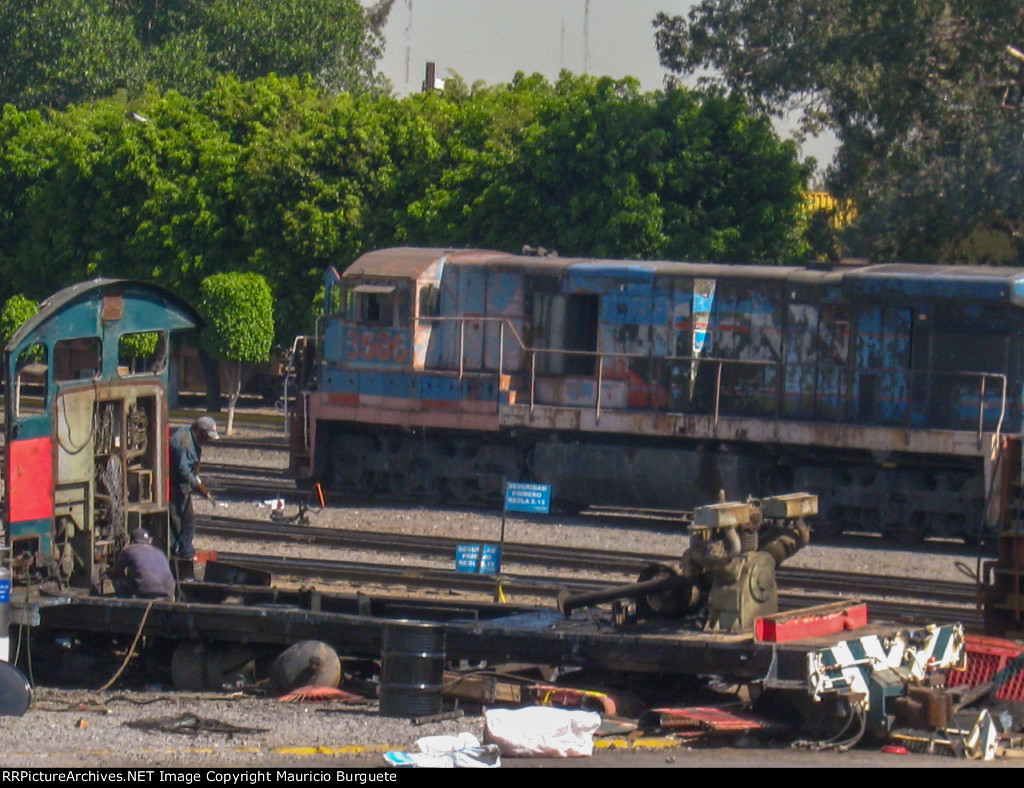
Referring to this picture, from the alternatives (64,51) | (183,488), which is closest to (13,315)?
(183,488)

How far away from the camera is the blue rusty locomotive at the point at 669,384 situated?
1739cm


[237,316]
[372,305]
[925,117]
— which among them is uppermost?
[925,117]

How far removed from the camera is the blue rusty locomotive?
57.1 ft

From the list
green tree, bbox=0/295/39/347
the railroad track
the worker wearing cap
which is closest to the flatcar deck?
the worker wearing cap

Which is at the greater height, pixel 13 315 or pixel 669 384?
pixel 13 315

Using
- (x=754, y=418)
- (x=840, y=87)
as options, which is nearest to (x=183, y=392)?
(x=840, y=87)

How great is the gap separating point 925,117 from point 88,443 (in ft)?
64.5

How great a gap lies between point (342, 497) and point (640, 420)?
4419 mm

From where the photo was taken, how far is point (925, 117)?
2608 centimetres

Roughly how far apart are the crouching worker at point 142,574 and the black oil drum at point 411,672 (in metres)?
2.09

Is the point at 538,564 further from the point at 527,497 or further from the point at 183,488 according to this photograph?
the point at 183,488

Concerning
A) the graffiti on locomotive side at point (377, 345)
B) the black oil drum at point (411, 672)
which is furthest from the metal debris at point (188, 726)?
the graffiti on locomotive side at point (377, 345)

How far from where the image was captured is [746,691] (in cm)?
939

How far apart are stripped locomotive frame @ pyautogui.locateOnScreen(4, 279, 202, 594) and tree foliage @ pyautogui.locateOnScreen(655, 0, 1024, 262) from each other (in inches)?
686
